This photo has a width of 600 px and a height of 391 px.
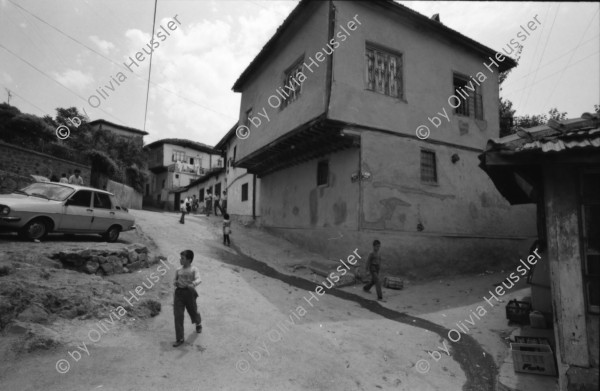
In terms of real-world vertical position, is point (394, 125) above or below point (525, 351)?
above

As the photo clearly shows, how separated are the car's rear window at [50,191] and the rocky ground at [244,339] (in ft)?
3.96

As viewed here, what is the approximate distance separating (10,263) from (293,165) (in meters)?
10.7

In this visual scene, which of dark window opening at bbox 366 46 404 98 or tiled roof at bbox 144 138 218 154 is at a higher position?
tiled roof at bbox 144 138 218 154

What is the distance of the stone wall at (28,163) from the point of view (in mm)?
15508

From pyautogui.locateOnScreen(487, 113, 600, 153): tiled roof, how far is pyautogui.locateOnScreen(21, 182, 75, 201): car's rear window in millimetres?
10364

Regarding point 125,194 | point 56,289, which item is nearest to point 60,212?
point 56,289

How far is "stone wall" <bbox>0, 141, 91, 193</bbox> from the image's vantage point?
15508 millimetres

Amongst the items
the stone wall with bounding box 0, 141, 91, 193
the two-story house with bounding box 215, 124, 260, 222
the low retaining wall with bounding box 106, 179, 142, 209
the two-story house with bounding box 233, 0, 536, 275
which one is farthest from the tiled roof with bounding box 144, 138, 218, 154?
the two-story house with bounding box 233, 0, 536, 275

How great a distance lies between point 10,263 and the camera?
675 cm

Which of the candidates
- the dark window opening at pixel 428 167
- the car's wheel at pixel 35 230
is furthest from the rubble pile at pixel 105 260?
the dark window opening at pixel 428 167

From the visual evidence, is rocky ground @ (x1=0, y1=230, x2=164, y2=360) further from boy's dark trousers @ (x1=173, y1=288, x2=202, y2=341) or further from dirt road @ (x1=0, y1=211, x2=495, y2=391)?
boy's dark trousers @ (x1=173, y1=288, x2=202, y2=341)

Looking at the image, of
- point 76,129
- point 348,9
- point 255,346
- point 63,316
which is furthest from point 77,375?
point 76,129

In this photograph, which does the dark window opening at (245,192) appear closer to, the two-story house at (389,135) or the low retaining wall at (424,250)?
the two-story house at (389,135)

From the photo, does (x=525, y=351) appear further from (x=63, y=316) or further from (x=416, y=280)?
(x=63, y=316)
